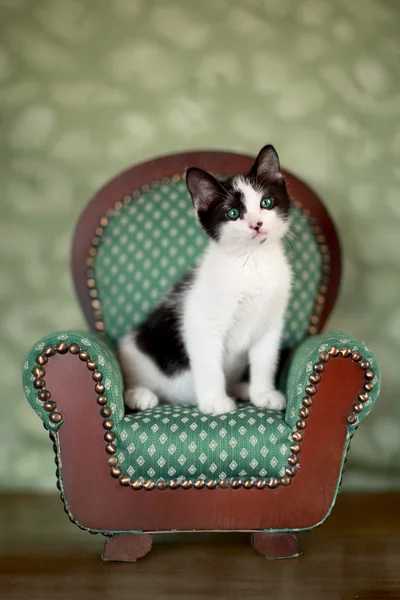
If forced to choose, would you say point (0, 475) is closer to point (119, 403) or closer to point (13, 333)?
point (13, 333)

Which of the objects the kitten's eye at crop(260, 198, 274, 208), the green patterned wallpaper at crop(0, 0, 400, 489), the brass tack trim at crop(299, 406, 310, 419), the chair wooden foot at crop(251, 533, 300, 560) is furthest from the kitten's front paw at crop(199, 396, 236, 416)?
the green patterned wallpaper at crop(0, 0, 400, 489)

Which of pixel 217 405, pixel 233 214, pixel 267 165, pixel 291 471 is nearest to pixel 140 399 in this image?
pixel 217 405

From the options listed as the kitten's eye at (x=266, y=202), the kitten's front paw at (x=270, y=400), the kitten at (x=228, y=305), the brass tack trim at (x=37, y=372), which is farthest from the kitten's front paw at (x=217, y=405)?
the kitten's eye at (x=266, y=202)

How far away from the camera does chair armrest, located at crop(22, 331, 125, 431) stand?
149cm

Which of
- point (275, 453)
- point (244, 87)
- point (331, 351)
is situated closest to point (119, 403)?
point (275, 453)

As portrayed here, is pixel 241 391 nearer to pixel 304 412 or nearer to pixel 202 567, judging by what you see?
pixel 304 412

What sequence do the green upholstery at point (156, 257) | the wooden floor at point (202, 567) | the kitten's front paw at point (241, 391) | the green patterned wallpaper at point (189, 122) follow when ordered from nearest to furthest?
the wooden floor at point (202, 567) < the kitten's front paw at point (241, 391) < the green upholstery at point (156, 257) < the green patterned wallpaper at point (189, 122)

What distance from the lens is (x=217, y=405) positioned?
5.37 feet

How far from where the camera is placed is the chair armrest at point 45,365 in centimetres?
149

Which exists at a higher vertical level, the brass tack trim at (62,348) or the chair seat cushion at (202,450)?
the brass tack trim at (62,348)

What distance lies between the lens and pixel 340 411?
5.02 ft

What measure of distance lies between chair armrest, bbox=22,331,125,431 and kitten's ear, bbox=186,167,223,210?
20.9 inches

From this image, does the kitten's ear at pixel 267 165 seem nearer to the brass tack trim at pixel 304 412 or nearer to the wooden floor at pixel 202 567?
→ the brass tack trim at pixel 304 412

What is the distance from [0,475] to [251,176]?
1554 millimetres
